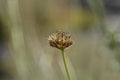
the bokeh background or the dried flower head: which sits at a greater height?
the dried flower head

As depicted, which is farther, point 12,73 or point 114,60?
point 12,73

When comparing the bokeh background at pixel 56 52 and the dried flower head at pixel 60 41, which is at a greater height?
the dried flower head at pixel 60 41

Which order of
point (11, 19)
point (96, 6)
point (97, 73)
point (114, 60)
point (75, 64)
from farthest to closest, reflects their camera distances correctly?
point (75, 64), point (97, 73), point (11, 19), point (114, 60), point (96, 6)

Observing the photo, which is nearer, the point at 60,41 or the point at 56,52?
the point at 60,41

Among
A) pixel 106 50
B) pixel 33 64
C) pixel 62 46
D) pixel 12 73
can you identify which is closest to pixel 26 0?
pixel 12 73

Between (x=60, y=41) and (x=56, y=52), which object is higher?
(x=60, y=41)

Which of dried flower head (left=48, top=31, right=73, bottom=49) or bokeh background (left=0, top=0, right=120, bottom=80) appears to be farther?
bokeh background (left=0, top=0, right=120, bottom=80)

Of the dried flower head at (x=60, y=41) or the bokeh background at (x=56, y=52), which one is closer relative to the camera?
the dried flower head at (x=60, y=41)

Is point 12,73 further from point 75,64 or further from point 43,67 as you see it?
point 43,67
